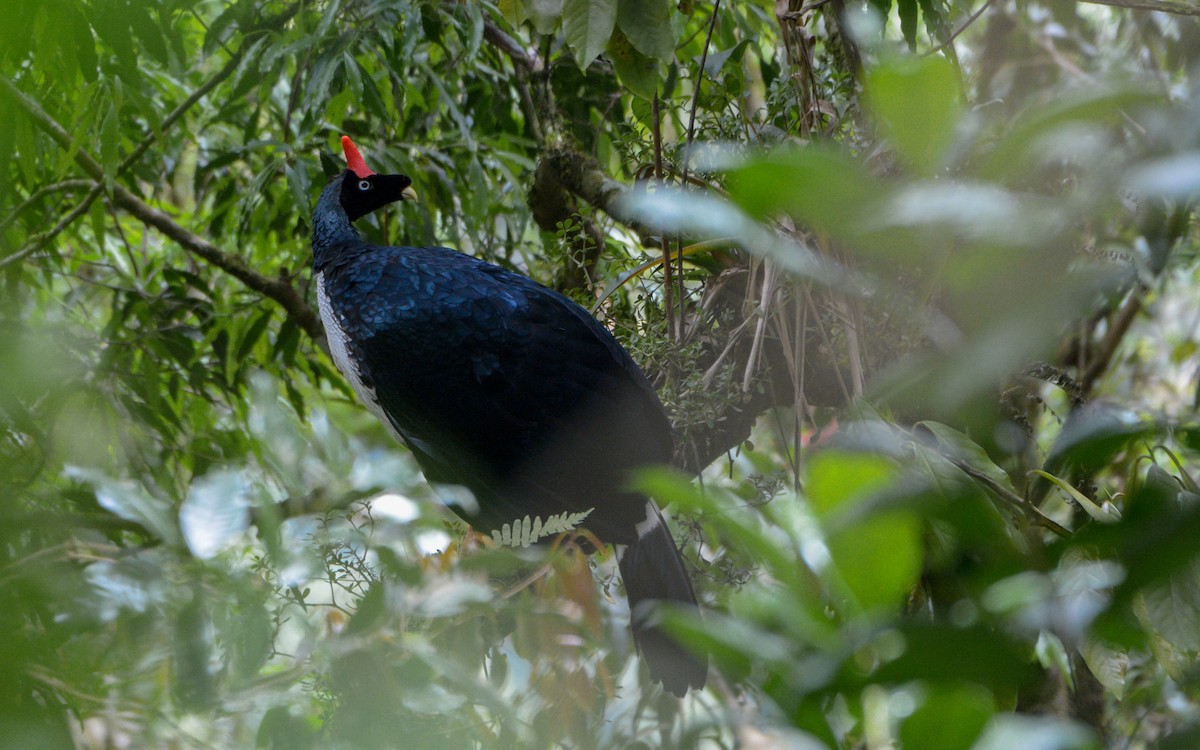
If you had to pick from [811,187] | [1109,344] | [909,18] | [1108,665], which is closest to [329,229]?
[909,18]

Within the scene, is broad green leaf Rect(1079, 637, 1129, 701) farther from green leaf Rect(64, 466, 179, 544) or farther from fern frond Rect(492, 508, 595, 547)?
green leaf Rect(64, 466, 179, 544)

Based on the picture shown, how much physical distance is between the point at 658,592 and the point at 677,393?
13.9 inches

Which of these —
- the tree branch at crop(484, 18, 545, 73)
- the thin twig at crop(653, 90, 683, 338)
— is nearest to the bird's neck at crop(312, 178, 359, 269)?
the tree branch at crop(484, 18, 545, 73)

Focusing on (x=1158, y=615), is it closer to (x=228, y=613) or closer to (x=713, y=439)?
(x=713, y=439)

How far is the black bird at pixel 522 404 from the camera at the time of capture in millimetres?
1813

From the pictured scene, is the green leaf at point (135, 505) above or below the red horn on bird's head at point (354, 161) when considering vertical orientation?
below

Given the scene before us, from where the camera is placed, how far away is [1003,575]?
1.54ft

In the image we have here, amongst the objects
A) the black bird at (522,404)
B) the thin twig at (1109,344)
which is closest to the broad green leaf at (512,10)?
the black bird at (522,404)

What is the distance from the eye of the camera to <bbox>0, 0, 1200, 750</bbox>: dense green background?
438mm

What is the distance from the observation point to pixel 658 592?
1.84m

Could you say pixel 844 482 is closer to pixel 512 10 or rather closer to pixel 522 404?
pixel 522 404

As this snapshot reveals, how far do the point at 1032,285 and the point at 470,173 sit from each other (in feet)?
7.22

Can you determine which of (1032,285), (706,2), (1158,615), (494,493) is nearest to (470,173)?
(706,2)

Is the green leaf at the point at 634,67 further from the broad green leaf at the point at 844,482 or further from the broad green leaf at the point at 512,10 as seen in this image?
the broad green leaf at the point at 844,482
